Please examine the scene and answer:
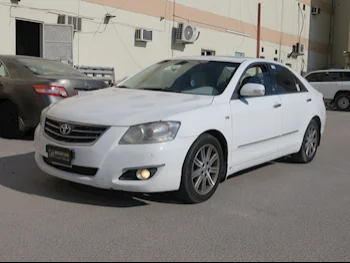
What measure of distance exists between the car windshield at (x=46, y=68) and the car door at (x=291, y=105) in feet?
12.2

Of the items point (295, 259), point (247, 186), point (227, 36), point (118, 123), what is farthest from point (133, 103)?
point (227, 36)

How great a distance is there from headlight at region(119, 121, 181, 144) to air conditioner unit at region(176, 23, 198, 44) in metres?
13.6

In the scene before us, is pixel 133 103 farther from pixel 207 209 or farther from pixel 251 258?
pixel 251 258

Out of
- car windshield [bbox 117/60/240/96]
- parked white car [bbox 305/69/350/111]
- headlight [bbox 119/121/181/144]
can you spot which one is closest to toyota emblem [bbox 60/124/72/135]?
headlight [bbox 119/121/181/144]

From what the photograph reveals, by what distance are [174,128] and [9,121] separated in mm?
4492

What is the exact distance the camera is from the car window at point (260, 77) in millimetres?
5639

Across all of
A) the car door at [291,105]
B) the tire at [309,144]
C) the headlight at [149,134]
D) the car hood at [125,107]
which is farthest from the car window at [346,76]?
the headlight at [149,134]

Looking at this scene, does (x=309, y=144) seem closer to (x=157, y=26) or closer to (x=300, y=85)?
(x=300, y=85)

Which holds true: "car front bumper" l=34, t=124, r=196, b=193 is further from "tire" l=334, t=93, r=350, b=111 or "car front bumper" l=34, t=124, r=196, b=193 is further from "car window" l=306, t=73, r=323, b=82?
"car window" l=306, t=73, r=323, b=82

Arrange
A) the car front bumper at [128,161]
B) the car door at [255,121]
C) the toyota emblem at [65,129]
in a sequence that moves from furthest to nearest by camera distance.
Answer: the car door at [255,121] < the toyota emblem at [65,129] < the car front bumper at [128,161]

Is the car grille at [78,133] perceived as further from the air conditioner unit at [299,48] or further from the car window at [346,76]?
the air conditioner unit at [299,48]

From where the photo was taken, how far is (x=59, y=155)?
14.8ft

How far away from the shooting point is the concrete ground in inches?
137

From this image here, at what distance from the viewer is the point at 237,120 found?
199 inches
